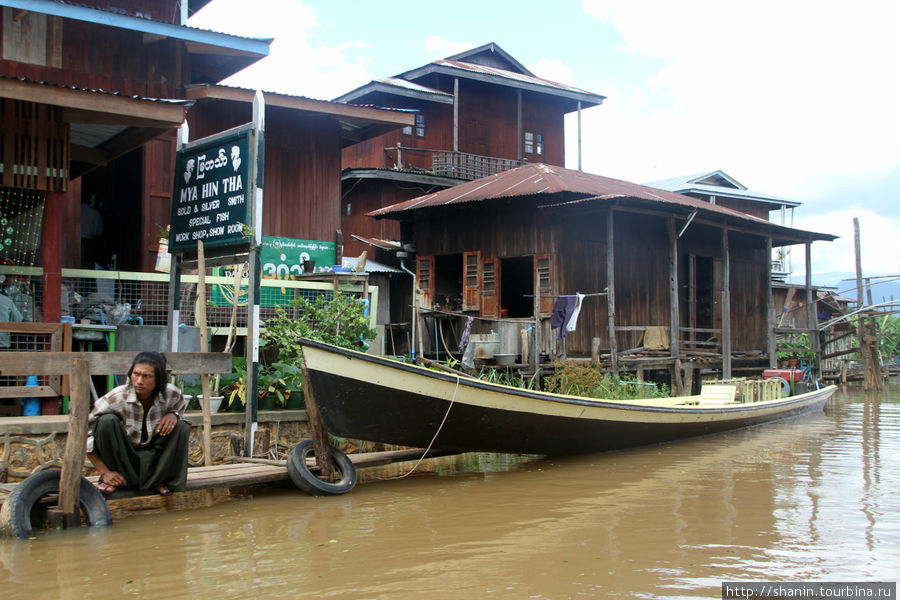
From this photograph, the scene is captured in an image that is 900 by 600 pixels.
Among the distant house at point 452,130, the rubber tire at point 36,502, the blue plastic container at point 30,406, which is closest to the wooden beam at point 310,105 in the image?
the blue plastic container at point 30,406

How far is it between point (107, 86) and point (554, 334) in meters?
8.65

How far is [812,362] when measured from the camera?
72.7 feet

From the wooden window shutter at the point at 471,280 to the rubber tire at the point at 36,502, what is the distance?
11.7m

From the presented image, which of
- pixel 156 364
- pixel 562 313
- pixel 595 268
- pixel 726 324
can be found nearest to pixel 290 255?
pixel 562 313

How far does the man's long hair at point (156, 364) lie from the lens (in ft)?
18.8

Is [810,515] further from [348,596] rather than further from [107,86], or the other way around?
[107,86]

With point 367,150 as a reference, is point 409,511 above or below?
below

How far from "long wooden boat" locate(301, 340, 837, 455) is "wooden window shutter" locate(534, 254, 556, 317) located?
196 inches

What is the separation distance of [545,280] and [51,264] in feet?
32.0

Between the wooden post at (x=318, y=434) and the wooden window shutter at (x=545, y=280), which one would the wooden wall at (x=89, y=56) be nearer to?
the wooden post at (x=318, y=434)

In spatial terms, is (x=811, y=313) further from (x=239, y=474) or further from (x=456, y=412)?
(x=239, y=474)

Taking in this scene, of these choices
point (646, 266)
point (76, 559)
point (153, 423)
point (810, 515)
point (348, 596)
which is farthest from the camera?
point (646, 266)

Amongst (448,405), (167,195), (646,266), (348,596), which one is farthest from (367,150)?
(348,596)

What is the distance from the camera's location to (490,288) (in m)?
16.8
